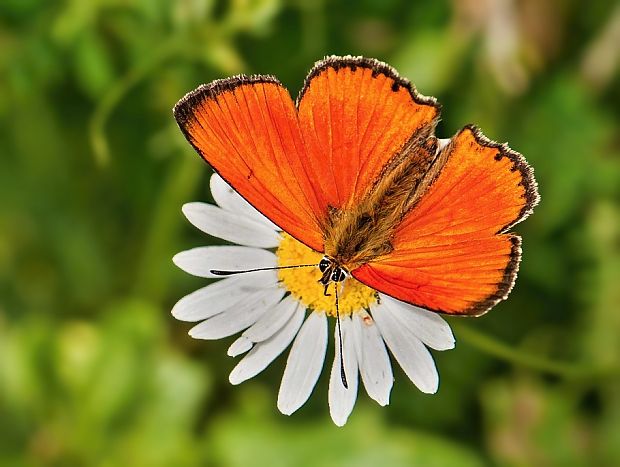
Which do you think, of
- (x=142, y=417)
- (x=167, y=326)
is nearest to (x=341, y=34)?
(x=167, y=326)

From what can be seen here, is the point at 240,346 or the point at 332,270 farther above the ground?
the point at 332,270

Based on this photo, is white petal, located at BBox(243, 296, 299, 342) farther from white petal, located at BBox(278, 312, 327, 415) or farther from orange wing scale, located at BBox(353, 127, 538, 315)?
orange wing scale, located at BBox(353, 127, 538, 315)

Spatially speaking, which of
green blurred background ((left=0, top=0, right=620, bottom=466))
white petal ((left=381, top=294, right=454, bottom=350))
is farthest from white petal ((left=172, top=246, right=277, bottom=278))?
green blurred background ((left=0, top=0, right=620, bottom=466))

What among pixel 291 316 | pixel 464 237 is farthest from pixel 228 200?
pixel 464 237

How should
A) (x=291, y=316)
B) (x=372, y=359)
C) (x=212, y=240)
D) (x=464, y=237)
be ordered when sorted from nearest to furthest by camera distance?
(x=464, y=237) → (x=372, y=359) → (x=291, y=316) → (x=212, y=240)

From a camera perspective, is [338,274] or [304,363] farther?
[304,363]

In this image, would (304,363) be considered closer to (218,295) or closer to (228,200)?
(218,295)

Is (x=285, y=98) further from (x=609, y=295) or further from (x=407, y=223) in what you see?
(x=609, y=295)

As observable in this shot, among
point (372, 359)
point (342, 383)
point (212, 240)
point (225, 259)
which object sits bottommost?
point (342, 383)
